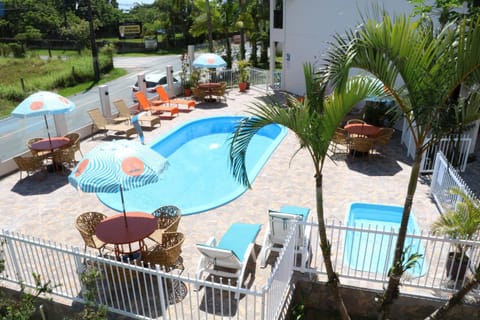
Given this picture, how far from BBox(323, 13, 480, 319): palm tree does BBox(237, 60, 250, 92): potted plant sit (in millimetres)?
16887

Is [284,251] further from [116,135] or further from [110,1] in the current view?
[110,1]

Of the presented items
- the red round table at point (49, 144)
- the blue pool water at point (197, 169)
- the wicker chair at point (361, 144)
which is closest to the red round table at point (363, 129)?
the wicker chair at point (361, 144)

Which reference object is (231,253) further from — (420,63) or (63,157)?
(63,157)

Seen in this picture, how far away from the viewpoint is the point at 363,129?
12.4 meters

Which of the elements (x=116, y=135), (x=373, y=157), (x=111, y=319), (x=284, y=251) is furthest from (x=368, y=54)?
(x=116, y=135)

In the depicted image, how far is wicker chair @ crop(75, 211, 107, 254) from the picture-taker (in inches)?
280

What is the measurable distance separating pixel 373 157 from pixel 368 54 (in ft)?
27.6

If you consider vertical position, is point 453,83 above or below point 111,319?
above

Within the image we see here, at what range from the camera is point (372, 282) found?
261 inches

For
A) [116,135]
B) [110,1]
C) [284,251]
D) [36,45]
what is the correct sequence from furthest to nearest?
[110,1], [36,45], [116,135], [284,251]

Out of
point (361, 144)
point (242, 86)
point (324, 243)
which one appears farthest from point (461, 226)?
point (242, 86)

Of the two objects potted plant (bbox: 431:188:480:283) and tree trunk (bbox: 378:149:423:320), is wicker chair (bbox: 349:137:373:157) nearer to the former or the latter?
potted plant (bbox: 431:188:480:283)

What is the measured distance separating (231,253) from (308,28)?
1507 cm

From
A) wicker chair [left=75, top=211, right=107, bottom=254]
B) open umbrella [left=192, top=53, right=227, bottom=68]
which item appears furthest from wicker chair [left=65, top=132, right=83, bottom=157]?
open umbrella [left=192, top=53, right=227, bottom=68]
